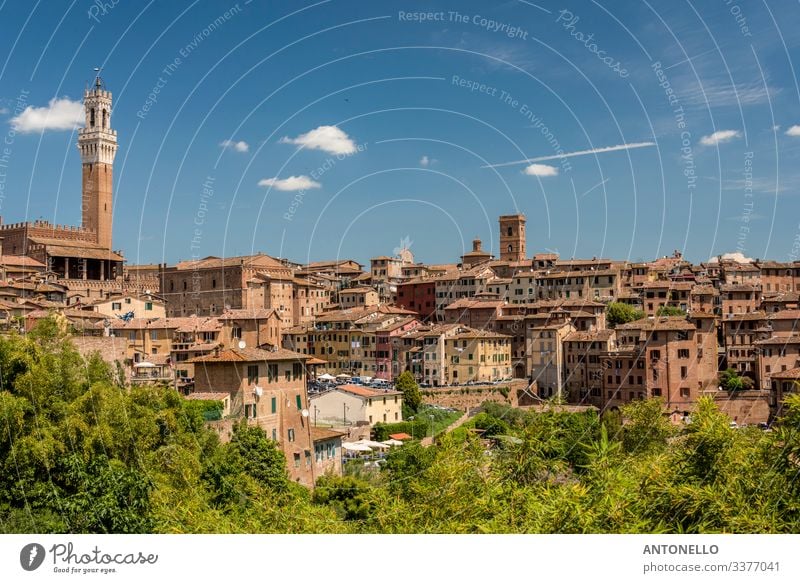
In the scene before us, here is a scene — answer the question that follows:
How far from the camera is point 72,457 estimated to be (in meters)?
8.76

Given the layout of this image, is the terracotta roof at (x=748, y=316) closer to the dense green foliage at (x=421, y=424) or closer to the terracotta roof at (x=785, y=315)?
the terracotta roof at (x=785, y=315)

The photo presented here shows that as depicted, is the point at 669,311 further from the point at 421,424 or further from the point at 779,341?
the point at 421,424

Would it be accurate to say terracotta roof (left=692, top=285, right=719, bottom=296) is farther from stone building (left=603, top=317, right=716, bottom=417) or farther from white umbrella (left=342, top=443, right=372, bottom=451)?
white umbrella (left=342, top=443, right=372, bottom=451)

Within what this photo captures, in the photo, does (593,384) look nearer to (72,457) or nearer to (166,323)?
(166,323)

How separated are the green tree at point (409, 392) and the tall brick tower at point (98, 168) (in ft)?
78.0

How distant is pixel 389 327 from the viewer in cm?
3075

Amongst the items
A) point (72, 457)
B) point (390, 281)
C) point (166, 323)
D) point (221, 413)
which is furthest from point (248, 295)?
point (72, 457)

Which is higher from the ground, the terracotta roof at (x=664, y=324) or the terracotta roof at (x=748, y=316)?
the terracotta roof at (x=748, y=316)

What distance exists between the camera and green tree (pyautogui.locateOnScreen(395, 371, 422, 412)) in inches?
1016

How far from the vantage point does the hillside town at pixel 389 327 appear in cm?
1653

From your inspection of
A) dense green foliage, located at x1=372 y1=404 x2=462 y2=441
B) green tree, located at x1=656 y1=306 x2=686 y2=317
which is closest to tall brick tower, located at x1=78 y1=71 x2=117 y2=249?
Answer: dense green foliage, located at x1=372 y1=404 x2=462 y2=441

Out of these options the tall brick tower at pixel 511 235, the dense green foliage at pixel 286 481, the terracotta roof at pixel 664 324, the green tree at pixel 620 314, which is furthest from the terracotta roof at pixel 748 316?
the dense green foliage at pixel 286 481

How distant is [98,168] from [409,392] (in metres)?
28.1
